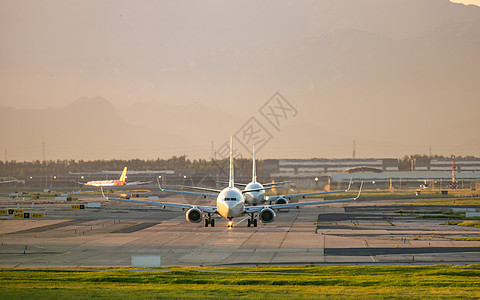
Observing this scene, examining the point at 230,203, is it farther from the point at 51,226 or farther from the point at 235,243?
the point at 51,226

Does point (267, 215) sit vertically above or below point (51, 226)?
above

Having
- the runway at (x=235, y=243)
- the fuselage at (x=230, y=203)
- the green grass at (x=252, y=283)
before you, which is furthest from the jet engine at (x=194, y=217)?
the green grass at (x=252, y=283)

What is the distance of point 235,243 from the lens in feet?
177

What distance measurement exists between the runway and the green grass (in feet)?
15.1

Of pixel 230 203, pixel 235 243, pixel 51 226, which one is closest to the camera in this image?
pixel 235 243

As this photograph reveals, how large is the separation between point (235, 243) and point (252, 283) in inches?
856

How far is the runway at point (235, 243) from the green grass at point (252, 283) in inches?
181

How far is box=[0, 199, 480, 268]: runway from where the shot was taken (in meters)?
43.2

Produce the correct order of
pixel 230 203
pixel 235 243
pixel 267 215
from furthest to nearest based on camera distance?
pixel 267 215, pixel 230 203, pixel 235 243

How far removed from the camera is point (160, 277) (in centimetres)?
3412

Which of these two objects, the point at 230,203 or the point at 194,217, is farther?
the point at 194,217

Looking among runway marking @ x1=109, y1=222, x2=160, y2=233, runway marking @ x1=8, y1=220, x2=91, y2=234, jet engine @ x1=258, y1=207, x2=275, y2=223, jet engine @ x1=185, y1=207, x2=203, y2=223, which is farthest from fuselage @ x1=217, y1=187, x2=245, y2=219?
runway marking @ x1=8, y1=220, x2=91, y2=234

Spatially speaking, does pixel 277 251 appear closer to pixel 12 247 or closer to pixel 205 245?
pixel 205 245

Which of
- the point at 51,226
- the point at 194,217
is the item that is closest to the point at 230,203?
the point at 194,217
